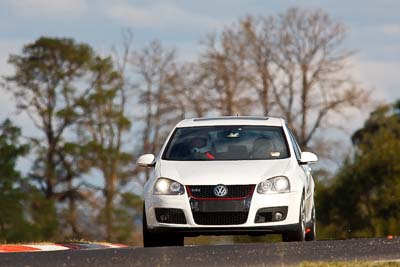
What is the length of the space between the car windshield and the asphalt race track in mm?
1898

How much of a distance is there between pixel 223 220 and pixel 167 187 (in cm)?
72

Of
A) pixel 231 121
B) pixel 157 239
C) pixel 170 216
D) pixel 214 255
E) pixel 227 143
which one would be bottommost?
pixel 157 239

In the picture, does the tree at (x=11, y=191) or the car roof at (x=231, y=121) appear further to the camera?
the tree at (x=11, y=191)

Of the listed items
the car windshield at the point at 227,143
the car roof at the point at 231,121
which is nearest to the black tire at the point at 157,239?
the car windshield at the point at 227,143

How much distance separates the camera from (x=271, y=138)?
1498 cm

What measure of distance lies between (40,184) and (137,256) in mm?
48627

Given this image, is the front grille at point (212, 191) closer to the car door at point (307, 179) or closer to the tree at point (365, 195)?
the car door at point (307, 179)

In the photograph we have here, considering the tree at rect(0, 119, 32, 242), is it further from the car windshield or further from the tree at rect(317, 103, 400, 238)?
Result: the car windshield

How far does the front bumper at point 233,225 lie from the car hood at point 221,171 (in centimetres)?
21

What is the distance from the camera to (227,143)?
14844 mm

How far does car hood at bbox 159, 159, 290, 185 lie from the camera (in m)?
13.8

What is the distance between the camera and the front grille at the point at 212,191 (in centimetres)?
1376

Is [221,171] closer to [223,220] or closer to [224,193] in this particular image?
[224,193]

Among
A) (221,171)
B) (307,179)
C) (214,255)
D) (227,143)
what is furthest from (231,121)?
(214,255)
